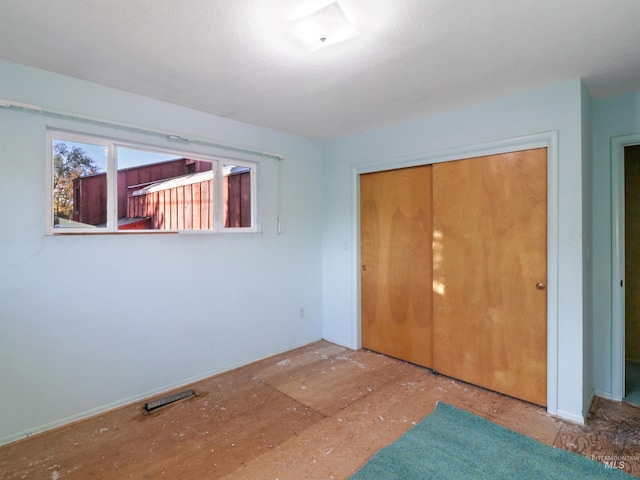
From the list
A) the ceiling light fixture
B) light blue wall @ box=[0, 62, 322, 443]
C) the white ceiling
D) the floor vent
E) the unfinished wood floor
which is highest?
the white ceiling

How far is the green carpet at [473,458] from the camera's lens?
1825 millimetres

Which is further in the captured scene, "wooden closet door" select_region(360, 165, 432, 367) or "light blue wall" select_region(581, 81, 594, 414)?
"wooden closet door" select_region(360, 165, 432, 367)

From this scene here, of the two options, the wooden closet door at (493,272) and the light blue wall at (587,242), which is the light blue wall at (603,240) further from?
the wooden closet door at (493,272)

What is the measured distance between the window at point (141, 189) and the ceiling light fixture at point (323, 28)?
1.63 meters

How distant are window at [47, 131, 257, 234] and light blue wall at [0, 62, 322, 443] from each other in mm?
102

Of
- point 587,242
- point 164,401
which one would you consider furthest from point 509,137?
point 164,401

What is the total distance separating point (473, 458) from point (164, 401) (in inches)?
87.5

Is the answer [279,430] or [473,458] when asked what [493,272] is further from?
[279,430]

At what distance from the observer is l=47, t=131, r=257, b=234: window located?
93.2 inches

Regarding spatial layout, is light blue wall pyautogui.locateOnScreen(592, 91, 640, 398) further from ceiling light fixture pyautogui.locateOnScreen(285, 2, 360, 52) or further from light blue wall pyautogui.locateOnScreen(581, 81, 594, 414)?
ceiling light fixture pyautogui.locateOnScreen(285, 2, 360, 52)

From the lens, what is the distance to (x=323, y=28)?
1.71 metres

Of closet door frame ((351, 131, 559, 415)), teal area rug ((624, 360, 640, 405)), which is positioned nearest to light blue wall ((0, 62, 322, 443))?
closet door frame ((351, 131, 559, 415))

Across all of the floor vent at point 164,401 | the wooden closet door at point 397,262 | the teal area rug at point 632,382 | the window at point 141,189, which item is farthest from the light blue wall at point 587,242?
the floor vent at point 164,401

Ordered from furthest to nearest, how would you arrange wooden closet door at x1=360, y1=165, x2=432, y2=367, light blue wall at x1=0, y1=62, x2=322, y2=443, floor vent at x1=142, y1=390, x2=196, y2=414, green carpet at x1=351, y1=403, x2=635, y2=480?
wooden closet door at x1=360, y1=165, x2=432, y2=367 → floor vent at x1=142, y1=390, x2=196, y2=414 → light blue wall at x1=0, y1=62, x2=322, y2=443 → green carpet at x1=351, y1=403, x2=635, y2=480
